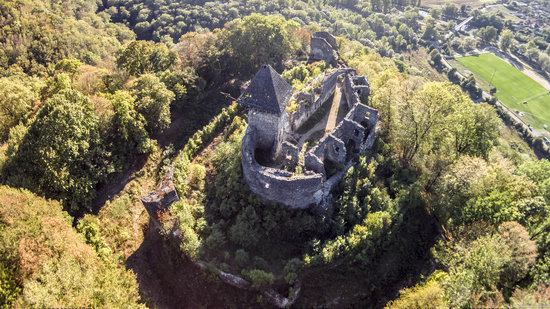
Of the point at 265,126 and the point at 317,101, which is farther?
the point at 317,101

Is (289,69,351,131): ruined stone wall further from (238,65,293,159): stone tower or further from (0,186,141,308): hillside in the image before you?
(0,186,141,308): hillside

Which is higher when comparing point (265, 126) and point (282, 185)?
point (265, 126)

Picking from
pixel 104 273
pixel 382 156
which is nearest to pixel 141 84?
pixel 104 273

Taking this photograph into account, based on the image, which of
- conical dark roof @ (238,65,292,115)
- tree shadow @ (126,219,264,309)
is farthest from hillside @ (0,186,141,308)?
conical dark roof @ (238,65,292,115)

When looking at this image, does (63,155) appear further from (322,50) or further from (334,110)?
(322,50)

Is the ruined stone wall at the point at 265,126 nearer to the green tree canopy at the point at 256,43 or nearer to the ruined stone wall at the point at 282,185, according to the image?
the ruined stone wall at the point at 282,185

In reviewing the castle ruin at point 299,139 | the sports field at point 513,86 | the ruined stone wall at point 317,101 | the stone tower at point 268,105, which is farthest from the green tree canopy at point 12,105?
the sports field at point 513,86

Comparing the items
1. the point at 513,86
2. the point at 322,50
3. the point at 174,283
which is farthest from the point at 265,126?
the point at 513,86

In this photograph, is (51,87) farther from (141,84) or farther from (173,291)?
(173,291)
